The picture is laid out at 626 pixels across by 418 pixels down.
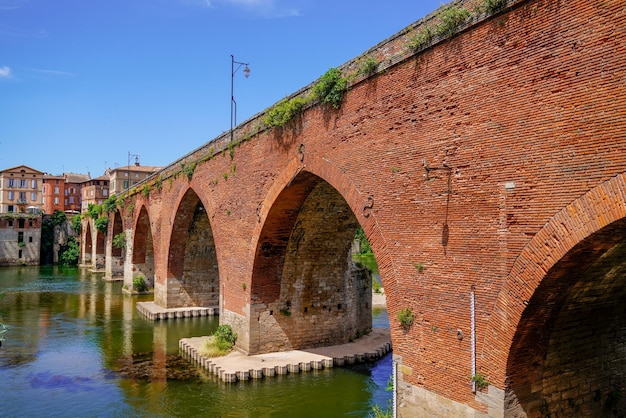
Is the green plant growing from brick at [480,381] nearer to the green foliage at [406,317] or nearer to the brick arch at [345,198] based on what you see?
the green foliage at [406,317]

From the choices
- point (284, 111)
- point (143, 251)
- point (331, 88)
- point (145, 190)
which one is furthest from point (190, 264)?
point (331, 88)

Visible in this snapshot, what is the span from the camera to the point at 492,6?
21.9 ft

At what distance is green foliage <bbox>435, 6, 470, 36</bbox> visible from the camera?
23.6ft

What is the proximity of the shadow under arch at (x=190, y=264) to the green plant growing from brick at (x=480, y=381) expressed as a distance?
1562cm

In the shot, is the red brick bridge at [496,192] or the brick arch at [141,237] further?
the brick arch at [141,237]

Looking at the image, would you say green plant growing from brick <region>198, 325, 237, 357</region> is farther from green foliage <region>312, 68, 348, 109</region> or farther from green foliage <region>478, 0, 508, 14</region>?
green foliage <region>478, 0, 508, 14</region>

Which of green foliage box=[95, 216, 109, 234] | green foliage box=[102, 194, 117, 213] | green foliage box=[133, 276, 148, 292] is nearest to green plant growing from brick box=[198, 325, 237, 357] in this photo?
green foliage box=[133, 276, 148, 292]

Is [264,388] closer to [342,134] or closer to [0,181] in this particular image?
[342,134]

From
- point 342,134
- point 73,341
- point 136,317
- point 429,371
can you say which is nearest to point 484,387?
point 429,371

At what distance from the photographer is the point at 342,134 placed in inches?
394

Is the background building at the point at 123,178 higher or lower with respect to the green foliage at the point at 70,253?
higher

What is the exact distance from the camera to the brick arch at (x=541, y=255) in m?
5.29

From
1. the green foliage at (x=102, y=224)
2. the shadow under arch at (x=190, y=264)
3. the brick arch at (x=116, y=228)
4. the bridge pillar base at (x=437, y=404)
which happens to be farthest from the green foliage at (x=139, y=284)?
the bridge pillar base at (x=437, y=404)

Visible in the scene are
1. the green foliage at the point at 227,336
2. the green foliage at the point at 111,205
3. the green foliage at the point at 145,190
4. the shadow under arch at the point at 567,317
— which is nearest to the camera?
the shadow under arch at the point at 567,317
